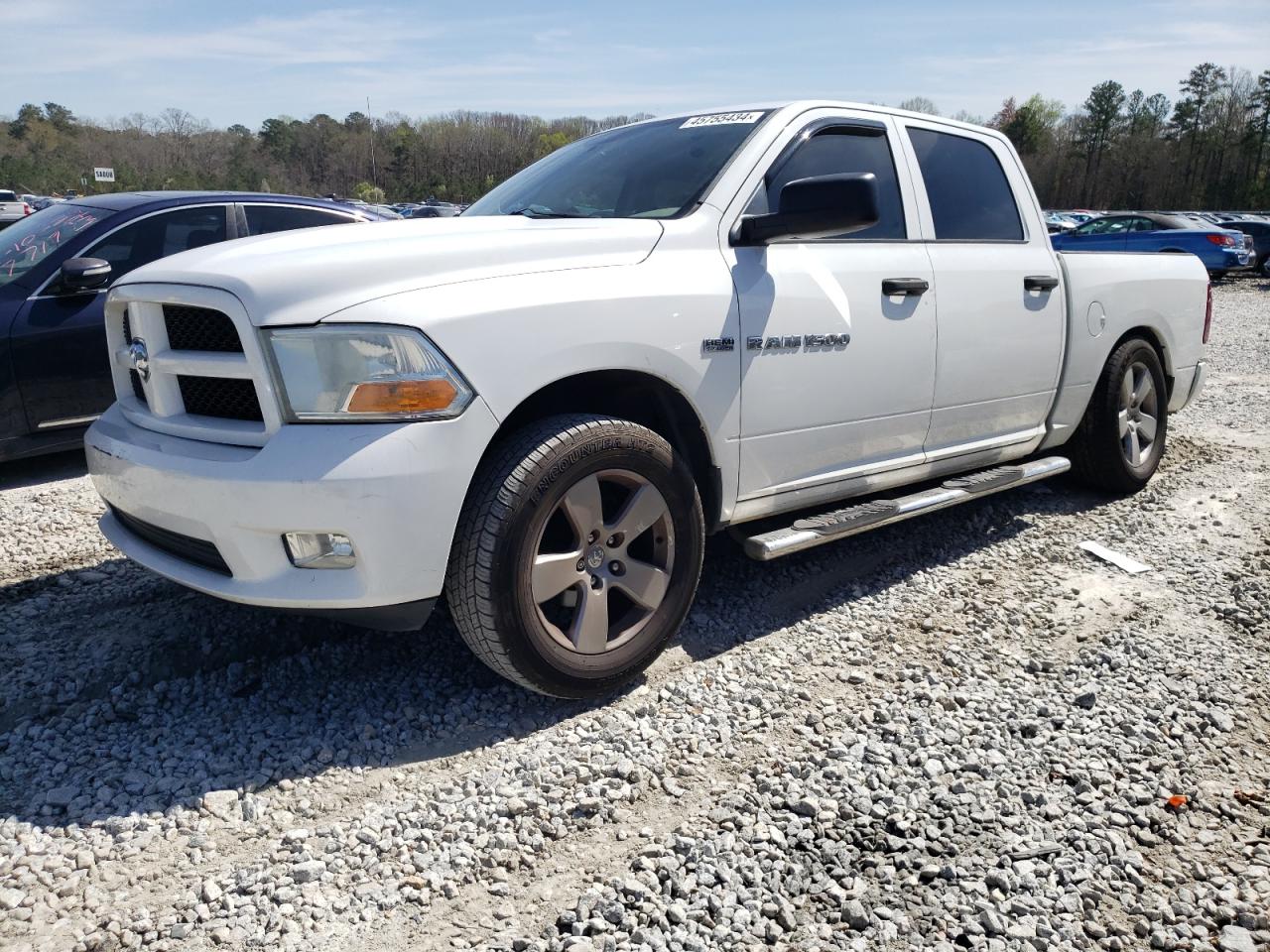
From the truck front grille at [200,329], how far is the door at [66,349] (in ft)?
9.90

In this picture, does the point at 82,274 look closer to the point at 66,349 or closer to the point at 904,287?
the point at 66,349

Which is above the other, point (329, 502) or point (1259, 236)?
point (1259, 236)

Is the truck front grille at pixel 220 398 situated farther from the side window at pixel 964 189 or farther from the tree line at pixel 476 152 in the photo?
the tree line at pixel 476 152

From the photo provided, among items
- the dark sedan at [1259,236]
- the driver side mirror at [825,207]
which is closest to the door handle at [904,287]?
the driver side mirror at [825,207]

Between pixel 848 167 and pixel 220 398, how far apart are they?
2523 mm

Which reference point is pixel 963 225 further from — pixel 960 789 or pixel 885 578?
pixel 960 789

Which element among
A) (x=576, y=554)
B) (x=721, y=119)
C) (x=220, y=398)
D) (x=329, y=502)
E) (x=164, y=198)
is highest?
(x=721, y=119)

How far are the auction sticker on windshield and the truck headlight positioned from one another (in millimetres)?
1804

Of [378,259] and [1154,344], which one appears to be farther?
[1154,344]

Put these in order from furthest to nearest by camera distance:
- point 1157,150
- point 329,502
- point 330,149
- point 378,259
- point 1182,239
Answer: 1. point 330,149
2. point 1157,150
3. point 1182,239
4. point 378,259
5. point 329,502

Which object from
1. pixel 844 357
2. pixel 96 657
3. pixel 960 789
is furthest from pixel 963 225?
pixel 96 657

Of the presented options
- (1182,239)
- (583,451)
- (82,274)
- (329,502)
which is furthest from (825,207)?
(1182,239)

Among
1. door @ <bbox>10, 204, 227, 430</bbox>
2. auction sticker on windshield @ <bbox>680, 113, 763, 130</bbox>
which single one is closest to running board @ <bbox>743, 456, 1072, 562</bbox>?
auction sticker on windshield @ <bbox>680, 113, 763, 130</bbox>

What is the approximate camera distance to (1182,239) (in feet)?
67.7
